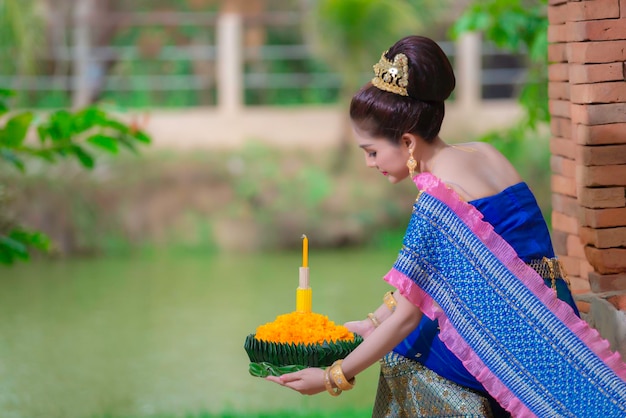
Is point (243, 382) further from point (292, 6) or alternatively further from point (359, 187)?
point (292, 6)

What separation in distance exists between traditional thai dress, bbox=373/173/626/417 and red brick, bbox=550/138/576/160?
0.87m

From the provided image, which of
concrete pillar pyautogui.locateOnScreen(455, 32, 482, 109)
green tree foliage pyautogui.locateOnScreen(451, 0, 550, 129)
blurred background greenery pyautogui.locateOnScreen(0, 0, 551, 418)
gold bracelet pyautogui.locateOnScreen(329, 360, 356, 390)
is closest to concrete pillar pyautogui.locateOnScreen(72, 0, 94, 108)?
blurred background greenery pyautogui.locateOnScreen(0, 0, 551, 418)

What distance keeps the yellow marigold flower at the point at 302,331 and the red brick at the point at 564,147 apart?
3.44ft

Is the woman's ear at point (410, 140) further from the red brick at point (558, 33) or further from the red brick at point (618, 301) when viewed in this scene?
the red brick at point (558, 33)

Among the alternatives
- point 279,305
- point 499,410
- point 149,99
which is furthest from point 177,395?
point 149,99

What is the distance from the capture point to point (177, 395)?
4.78 m

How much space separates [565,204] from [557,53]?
0.42 meters

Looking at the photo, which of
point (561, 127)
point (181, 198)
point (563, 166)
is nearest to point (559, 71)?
point (561, 127)

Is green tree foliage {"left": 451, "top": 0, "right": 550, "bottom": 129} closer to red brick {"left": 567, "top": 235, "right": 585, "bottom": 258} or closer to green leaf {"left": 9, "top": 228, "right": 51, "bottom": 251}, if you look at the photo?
red brick {"left": 567, "top": 235, "right": 585, "bottom": 258}

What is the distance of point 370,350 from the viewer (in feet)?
6.43

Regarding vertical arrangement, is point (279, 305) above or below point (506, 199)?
below

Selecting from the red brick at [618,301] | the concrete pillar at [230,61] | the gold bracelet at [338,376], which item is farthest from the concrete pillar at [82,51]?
the gold bracelet at [338,376]

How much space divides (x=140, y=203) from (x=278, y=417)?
583cm

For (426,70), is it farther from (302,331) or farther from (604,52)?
(604,52)
